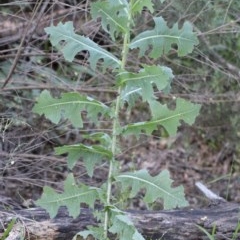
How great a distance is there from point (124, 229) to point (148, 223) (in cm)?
71

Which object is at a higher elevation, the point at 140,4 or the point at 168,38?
the point at 140,4

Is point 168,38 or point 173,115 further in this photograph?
point 168,38

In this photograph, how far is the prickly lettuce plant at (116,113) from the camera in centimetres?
365

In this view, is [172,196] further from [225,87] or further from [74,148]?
[225,87]

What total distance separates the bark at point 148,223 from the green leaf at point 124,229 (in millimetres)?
580

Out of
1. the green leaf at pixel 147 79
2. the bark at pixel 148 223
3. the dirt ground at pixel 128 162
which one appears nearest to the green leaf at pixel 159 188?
the green leaf at pixel 147 79

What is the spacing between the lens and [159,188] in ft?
12.1

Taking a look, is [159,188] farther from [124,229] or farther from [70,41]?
[70,41]

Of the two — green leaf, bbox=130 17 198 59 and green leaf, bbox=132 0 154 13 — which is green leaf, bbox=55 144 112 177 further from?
green leaf, bbox=132 0 154 13

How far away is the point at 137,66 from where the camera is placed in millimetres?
6020

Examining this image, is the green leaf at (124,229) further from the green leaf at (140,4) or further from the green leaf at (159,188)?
the green leaf at (140,4)

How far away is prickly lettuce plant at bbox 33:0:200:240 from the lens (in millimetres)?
3650

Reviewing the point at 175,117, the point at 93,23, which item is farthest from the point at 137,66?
the point at 175,117

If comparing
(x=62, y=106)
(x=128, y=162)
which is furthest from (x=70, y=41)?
(x=128, y=162)
